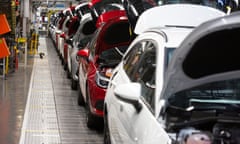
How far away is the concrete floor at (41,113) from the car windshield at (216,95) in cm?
337

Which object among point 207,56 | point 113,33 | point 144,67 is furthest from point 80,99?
point 207,56

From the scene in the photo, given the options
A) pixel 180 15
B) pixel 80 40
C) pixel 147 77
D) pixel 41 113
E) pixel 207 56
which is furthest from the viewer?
pixel 80 40

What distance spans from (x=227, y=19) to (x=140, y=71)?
1.79 m

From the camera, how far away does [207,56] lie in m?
3.46

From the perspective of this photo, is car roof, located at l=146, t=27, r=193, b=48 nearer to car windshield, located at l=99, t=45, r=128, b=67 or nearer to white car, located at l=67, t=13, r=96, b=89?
car windshield, located at l=99, t=45, r=128, b=67

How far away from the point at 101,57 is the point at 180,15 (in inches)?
130

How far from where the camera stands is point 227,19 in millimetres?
3082

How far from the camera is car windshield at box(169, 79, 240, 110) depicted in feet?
13.0

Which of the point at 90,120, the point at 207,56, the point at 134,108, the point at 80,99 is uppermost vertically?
the point at 207,56

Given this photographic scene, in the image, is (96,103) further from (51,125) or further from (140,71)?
(140,71)

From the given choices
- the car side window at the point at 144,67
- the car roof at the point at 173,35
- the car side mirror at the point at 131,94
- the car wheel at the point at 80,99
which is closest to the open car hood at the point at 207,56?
the car side mirror at the point at 131,94

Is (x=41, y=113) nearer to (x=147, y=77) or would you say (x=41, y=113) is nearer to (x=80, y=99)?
(x=80, y=99)


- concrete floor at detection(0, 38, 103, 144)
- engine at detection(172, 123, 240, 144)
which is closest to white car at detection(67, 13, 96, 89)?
concrete floor at detection(0, 38, 103, 144)

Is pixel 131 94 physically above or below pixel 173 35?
below
